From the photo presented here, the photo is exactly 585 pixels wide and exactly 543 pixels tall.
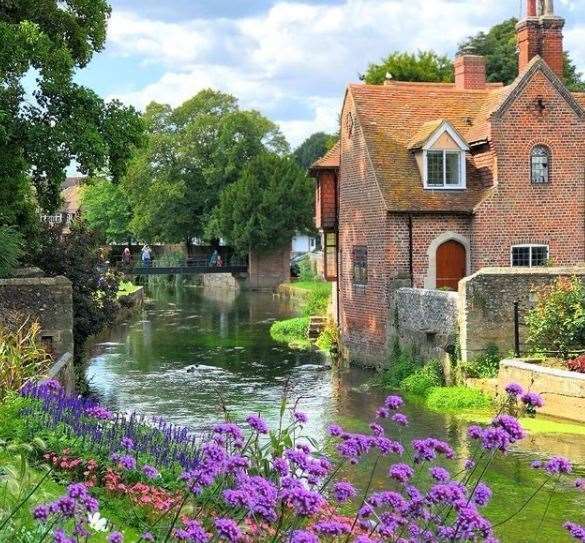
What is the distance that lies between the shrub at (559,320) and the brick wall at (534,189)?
5.58 meters

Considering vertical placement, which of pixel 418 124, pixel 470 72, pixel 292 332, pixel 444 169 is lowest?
pixel 292 332

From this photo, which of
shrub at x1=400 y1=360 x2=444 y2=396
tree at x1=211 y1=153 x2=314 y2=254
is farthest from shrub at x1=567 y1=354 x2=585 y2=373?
tree at x1=211 y1=153 x2=314 y2=254

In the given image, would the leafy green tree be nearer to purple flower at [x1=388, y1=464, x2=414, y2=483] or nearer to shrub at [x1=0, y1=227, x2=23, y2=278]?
shrub at [x1=0, y1=227, x2=23, y2=278]

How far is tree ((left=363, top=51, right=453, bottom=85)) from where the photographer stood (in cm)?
5038

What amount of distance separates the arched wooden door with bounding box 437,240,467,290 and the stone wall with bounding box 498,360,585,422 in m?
7.33

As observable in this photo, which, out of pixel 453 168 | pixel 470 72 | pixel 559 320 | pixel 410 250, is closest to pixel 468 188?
pixel 453 168

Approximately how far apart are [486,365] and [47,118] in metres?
11.7

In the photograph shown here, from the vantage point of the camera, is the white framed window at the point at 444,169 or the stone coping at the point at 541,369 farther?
the white framed window at the point at 444,169

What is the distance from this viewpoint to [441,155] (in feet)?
86.3

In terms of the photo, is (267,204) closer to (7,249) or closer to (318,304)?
(318,304)

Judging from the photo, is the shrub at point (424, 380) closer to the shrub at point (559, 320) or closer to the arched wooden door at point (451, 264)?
the shrub at point (559, 320)

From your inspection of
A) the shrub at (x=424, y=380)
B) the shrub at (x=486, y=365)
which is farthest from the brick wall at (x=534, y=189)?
the shrub at (x=486, y=365)

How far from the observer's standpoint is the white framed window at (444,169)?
26203mm

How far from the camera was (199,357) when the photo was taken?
29.6 m
